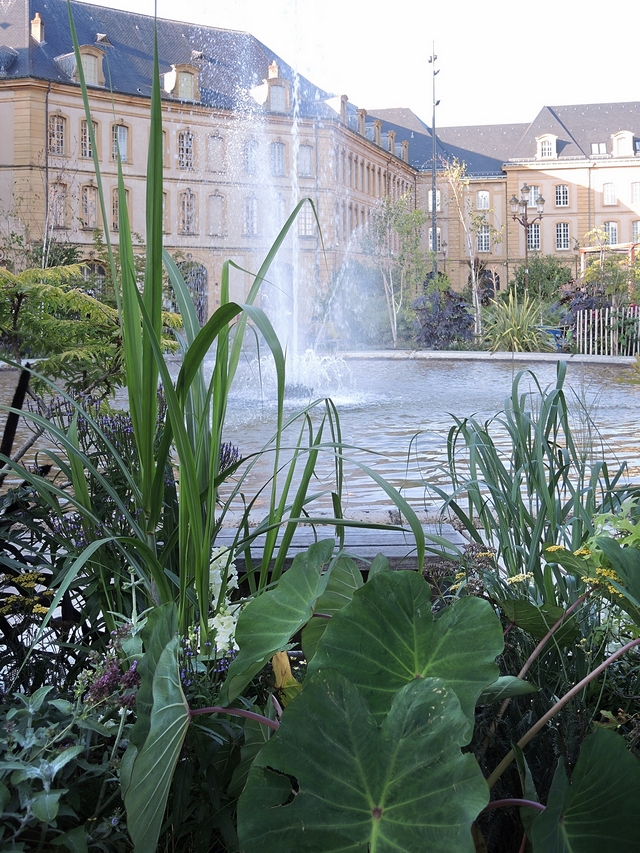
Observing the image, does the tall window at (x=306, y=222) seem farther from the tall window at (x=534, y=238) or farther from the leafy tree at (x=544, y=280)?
the tall window at (x=534, y=238)

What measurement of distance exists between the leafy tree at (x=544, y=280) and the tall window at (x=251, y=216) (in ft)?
36.4

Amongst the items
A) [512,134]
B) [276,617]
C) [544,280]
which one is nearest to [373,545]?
[276,617]

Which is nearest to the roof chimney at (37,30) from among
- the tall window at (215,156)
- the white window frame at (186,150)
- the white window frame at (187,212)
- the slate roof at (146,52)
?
the slate roof at (146,52)

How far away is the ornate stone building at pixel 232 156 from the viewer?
97.1ft

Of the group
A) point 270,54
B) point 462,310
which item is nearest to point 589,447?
point 462,310

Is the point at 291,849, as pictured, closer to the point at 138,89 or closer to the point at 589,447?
the point at 589,447

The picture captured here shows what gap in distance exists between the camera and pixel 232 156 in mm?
33656

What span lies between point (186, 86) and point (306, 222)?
853 cm

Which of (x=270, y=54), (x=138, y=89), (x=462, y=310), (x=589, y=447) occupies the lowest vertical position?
(x=589, y=447)

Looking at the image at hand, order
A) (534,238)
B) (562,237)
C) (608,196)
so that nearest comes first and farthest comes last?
(608,196)
(534,238)
(562,237)

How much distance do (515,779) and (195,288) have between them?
2994 cm

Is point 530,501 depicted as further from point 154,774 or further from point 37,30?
point 37,30

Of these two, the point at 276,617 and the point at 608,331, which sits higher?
the point at 608,331

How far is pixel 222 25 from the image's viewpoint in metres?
37.4
